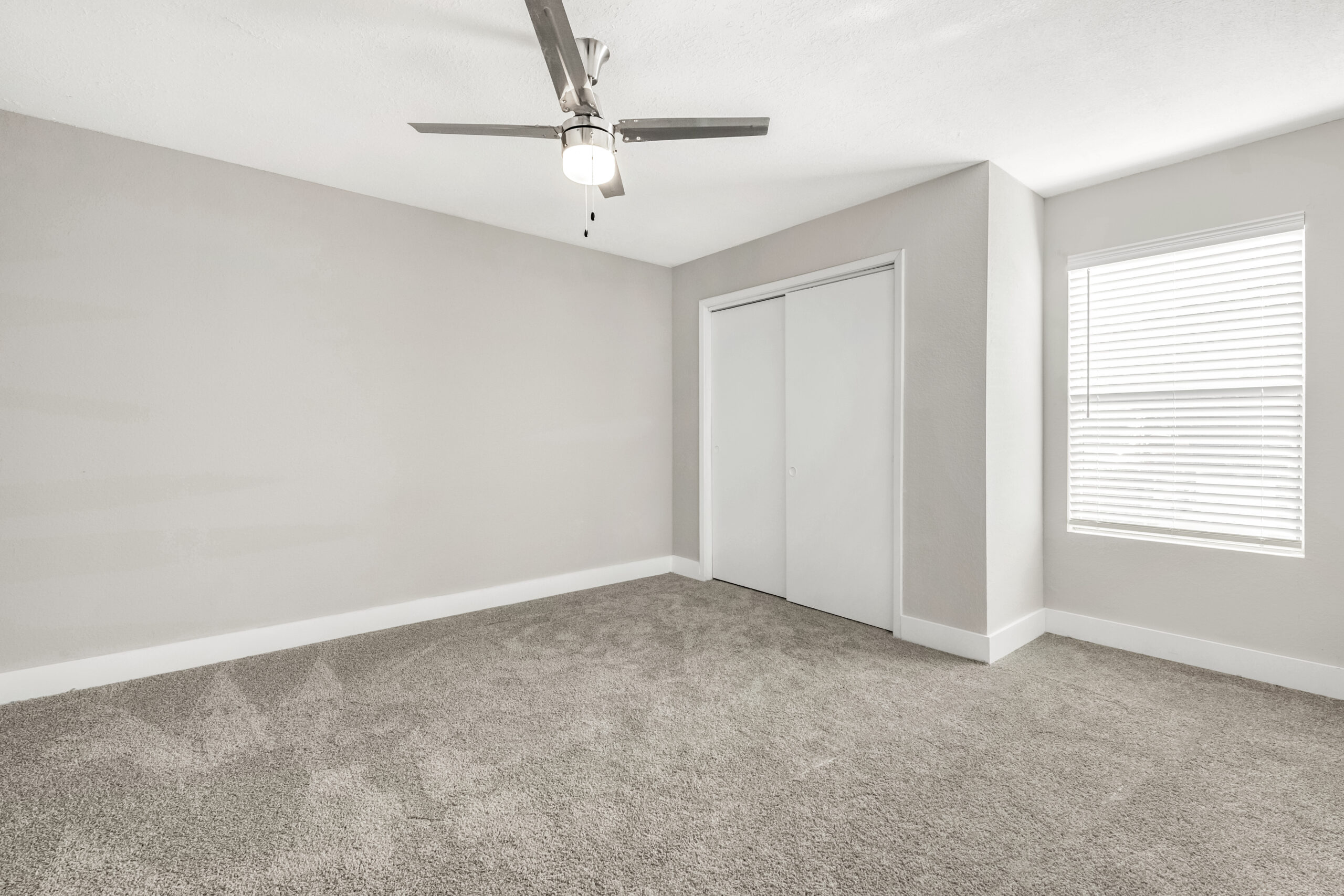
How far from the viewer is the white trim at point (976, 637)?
2914 millimetres

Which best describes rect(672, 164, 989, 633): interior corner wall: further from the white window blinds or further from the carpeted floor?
the white window blinds

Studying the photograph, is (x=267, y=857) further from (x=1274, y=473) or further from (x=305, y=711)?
(x=1274, y=473)

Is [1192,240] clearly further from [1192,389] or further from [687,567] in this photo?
[687,567]

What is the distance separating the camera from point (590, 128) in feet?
5.94

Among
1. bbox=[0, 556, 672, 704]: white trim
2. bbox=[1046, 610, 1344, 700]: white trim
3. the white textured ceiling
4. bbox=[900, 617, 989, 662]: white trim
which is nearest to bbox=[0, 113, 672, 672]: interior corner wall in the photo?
bbox=[0, 556, 672, 704]: white trim

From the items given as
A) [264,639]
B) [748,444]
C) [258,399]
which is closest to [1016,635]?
[748,444]

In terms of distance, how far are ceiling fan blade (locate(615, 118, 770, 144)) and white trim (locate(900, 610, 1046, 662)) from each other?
8.40ft

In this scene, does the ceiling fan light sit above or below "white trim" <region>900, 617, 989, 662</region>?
above

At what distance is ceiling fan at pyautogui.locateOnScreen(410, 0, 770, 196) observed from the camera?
1.75 meters

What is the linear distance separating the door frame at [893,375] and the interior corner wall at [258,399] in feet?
2.78

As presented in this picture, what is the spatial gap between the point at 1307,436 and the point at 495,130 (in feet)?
11.9

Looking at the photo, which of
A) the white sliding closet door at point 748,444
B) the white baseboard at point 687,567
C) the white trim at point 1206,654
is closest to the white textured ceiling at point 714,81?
the white sliding closet door at point 748,444

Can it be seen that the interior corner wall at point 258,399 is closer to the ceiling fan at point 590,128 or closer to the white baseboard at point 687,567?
the white baseboard at point 687,567

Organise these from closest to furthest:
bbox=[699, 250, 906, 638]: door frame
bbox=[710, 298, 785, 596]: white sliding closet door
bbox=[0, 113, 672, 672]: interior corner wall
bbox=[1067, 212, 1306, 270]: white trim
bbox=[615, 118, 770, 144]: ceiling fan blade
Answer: bbox=[615, 118, 770, 144]: ceiling fan blade, bbox=[0, 113, 672, 672]: interior corner wall, bbox=[1067, 212, 1306, 270]: white trim, bbox=[699, 250, 906, 638]: door frame, bbox=[710, 298, 785, 596]: white sliding closet door
